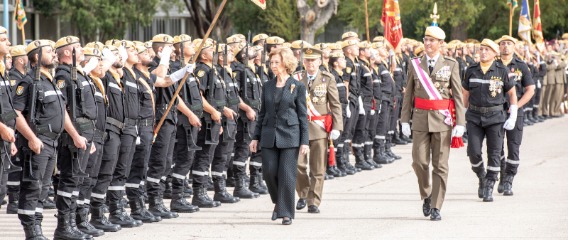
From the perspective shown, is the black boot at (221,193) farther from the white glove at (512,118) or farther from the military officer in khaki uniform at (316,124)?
the white glove at (512,118)

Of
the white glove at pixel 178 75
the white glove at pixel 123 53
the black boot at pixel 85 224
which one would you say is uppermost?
the white glove at pixel 123 53

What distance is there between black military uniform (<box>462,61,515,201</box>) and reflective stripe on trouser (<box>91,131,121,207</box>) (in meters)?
4.77

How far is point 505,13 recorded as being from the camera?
51.4 metres

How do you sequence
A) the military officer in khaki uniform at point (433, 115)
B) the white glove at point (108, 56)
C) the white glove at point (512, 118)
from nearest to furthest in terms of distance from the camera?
the white glove at point (108, 56), the military officer in khaki uniform at point (433, 115), the white glove at point (512, 118)

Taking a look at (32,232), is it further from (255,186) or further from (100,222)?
(255,186)

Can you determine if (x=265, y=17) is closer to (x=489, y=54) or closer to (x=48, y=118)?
(x=489, y=54)

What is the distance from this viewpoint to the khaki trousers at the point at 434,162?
543 inches

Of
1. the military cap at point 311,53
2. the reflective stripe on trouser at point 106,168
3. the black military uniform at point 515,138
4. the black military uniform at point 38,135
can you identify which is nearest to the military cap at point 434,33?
the military cap at point 311,53

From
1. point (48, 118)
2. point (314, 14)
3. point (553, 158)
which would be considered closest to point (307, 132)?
point (48, 118)

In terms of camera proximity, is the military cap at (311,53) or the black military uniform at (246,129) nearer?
the military cap at (311,53)

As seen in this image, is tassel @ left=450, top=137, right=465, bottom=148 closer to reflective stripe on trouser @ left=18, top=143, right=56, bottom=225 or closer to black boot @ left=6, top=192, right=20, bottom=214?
reflective stripe on trouser @ left=18, top=143, right=56, bottom=225

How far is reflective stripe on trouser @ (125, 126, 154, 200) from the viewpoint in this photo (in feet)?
45.0

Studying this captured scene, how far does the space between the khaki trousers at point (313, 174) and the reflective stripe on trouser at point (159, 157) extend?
4.77 ft

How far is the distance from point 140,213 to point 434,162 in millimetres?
3142
